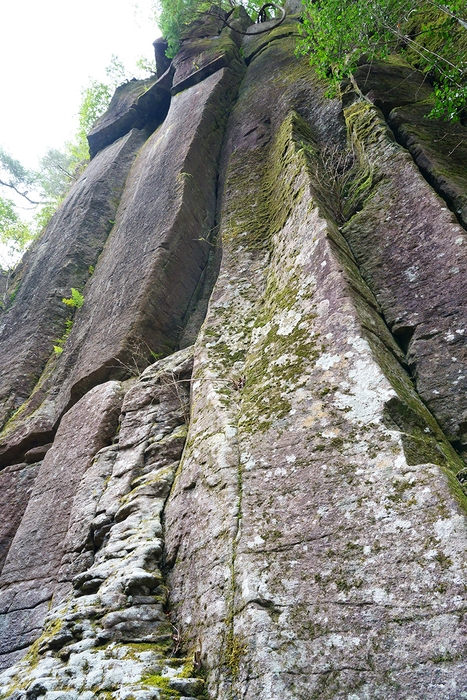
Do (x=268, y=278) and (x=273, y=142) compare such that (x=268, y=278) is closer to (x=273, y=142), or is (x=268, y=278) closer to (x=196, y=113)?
(x=273, y=142)

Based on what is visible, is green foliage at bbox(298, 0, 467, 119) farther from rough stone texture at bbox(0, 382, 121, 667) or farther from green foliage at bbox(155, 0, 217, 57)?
green foliage at bbox(155, 0, 217, 57)

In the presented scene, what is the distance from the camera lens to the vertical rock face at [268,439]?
85.0 inches

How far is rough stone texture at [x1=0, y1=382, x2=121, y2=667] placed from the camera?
15.0 feet

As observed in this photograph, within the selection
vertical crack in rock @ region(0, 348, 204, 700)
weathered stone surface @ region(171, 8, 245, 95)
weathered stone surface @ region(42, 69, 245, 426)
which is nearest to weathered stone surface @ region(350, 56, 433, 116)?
weathered stone surface @ region(42, 69, 245, 426)

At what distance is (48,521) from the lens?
211 inches

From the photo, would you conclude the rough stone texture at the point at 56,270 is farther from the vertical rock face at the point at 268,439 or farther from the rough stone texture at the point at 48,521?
the rough stone texture at the point at 48,521

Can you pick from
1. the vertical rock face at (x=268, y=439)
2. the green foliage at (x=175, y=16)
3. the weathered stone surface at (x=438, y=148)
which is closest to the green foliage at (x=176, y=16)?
the green foliage at (x=175, y=16)

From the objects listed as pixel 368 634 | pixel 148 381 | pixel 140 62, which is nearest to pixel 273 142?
pixel 148 381

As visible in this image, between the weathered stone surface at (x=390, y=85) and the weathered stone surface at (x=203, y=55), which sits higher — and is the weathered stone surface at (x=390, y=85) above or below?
below

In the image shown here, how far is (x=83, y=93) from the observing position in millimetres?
17703

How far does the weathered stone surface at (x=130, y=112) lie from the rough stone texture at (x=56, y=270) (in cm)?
82

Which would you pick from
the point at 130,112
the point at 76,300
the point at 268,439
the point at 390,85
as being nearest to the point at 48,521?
the point at 268,439

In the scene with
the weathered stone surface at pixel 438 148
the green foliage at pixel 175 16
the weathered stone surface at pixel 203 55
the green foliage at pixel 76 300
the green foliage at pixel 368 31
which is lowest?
the weathered stone surface at pixel 438 148

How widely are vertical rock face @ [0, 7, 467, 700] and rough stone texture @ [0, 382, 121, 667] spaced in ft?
0.11
